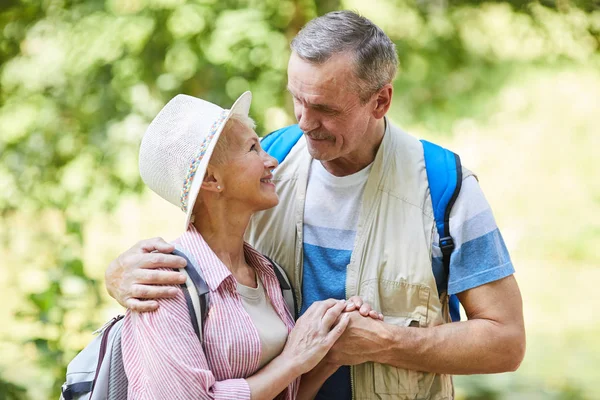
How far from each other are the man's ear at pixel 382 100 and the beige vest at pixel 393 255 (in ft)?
0.31

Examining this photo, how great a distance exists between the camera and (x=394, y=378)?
2.14 meters

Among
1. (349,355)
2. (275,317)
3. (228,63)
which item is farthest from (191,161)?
(228,63)

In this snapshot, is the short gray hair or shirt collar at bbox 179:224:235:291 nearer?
shirt collar at bbox 179:224:235:291

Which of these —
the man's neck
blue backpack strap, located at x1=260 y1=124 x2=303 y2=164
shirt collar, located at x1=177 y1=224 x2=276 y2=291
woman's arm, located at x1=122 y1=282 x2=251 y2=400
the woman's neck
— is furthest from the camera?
blue backpack strap, located at x1=260 y1=124 x2=303 y2=164

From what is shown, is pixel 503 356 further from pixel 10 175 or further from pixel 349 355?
pixel 10 175

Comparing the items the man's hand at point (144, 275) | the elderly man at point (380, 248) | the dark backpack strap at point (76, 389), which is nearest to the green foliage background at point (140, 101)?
the dark backpack strap at point (76, 389)

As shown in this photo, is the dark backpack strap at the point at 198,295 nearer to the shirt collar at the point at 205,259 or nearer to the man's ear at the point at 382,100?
the shirt collar at the point at 205,259

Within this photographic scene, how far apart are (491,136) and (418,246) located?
16.7ft

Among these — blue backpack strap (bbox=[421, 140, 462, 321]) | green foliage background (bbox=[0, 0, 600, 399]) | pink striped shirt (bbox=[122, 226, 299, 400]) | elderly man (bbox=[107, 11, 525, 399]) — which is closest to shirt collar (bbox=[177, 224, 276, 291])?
pink striped shirt (bbox=[122, 226, 299, 400])

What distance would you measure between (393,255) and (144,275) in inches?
28.7

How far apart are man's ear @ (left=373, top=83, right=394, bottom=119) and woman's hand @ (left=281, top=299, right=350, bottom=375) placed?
1.88 ft

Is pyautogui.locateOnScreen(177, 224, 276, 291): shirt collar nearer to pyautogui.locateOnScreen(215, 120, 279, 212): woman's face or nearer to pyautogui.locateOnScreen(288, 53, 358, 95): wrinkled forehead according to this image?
pyautogui.locateOnScreen(215, 120, 279, 212): woman's face

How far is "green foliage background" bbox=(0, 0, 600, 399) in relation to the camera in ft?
14.0

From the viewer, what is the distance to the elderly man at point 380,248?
2.07 meters
